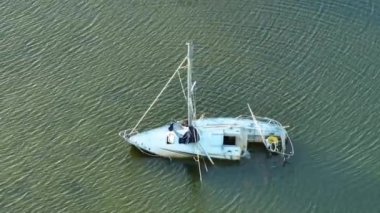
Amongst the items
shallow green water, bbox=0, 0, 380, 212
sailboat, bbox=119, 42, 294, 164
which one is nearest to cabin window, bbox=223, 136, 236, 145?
sailboat, bbox=119, 42, 294, 164

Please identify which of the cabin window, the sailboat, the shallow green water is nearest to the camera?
the shallow green water

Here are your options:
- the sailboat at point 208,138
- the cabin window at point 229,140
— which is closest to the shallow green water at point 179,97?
the sailboat at point 208,138

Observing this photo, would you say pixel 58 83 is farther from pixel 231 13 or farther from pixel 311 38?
pixel 311 38

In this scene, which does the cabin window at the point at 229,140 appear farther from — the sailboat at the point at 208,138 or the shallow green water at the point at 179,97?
the shallow green water at the point at 179,97

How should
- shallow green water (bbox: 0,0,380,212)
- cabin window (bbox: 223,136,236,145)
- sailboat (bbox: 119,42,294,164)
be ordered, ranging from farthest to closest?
cabin window (bbox: 223,136,236,145), sailboat (bbox: 119,42,294,164), shallow green water (bbox: 0,0,380,212)

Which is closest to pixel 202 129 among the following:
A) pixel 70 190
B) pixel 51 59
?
pixel 70 190

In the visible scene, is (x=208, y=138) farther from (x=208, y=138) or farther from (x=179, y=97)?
(x=179, y=97)

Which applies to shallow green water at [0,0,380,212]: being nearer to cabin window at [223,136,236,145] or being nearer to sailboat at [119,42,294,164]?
sailboat at [119,42,294,164]
